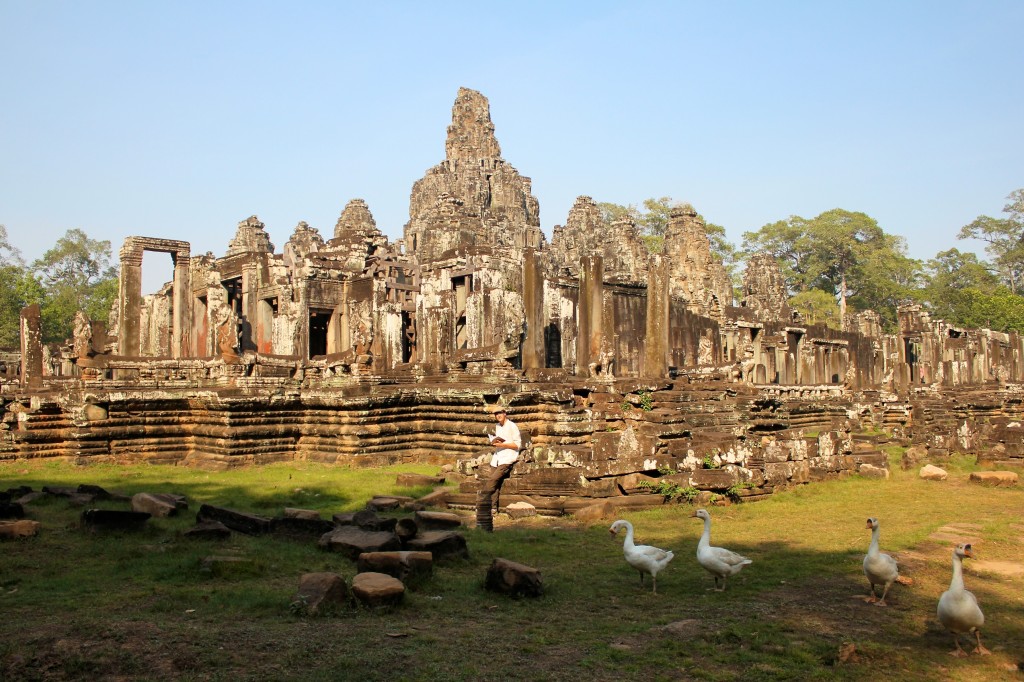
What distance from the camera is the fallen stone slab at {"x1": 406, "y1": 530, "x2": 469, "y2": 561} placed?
7.02m

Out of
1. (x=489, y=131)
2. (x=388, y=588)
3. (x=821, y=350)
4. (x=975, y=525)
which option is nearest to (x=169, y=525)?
(x=388, y=588)

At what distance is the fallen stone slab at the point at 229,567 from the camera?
6.41m

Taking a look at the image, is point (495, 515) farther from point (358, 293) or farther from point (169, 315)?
point (169, 315)

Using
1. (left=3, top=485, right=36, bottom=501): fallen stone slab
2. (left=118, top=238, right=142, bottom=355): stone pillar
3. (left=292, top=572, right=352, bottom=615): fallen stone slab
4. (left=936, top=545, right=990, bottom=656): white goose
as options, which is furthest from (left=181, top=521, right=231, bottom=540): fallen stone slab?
(left=118, top=238, right=142, bottom=355): stone pillar

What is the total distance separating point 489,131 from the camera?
2239 inches

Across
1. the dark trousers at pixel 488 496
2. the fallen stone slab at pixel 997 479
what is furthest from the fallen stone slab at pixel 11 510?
the fallen stone slab at pixel 997 479

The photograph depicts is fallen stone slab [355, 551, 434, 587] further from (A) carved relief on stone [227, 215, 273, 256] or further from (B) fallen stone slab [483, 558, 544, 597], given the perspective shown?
(A) carved relief on stone [227, 215, 273, 256]

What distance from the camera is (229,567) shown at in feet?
21.2

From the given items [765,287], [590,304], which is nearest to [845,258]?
[765,287]

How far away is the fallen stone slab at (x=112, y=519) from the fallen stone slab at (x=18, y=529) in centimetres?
40

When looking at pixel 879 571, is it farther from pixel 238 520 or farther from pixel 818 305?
pixel 818 305

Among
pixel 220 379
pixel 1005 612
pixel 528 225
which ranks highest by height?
pixel 528 225

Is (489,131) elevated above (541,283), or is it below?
above

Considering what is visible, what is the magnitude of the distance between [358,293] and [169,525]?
21.2 meters
